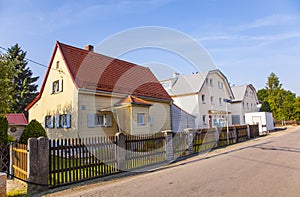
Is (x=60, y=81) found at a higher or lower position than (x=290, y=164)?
higher

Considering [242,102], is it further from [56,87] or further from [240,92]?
[56,87]

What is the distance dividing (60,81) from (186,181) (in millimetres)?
13290

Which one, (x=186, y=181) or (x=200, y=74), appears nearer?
(x=186, y=181)

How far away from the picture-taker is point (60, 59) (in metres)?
17.6

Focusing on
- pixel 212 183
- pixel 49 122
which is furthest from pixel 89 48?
pixel 212 183

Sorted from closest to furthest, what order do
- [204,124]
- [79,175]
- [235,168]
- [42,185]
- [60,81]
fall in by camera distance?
[42,185] < [79,175] < [235,168] < [60,81] < [204,124]

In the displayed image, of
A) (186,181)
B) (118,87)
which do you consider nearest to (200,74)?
(118,87)

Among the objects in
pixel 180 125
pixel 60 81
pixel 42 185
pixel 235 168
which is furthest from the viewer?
pixel 180 125

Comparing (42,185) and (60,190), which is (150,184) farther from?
(42,185)

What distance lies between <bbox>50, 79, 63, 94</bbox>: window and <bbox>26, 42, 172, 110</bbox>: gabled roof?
5.19ft

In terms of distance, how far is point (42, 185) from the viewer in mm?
7027

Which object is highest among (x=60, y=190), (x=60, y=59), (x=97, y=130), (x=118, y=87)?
(x=60, y=59)

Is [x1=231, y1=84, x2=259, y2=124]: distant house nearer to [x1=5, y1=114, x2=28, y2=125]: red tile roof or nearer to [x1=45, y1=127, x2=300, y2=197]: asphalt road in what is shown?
[x1=5, y1=114, x2=28, y2=125]: red tile roof

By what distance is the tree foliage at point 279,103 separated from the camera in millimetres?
53281
